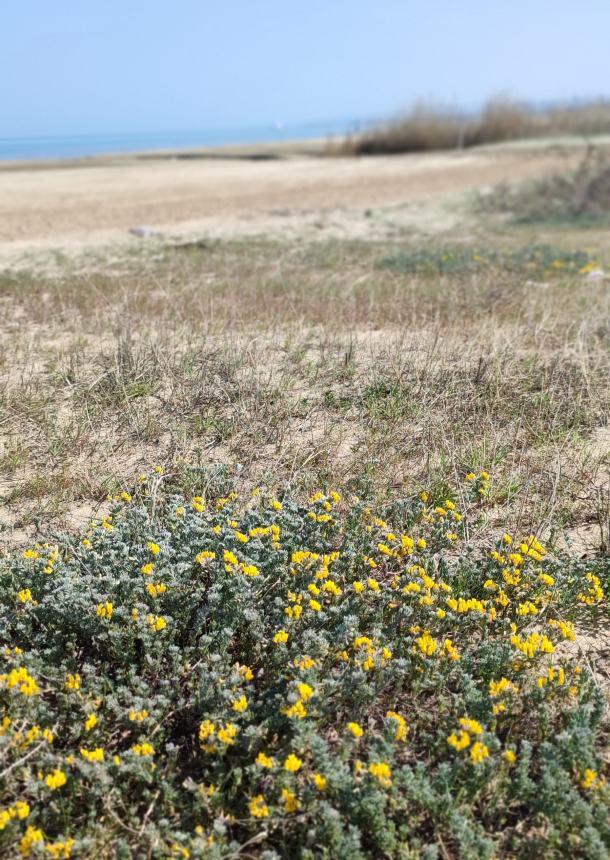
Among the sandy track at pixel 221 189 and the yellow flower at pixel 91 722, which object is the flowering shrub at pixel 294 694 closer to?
the yellow flower at pixel 91 722

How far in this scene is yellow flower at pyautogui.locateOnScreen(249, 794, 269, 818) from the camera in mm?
2301

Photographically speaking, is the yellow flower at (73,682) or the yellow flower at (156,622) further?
the yellow flower at (156,622)

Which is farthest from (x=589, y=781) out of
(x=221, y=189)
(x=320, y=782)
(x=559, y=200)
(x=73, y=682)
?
(x=221, y=189)

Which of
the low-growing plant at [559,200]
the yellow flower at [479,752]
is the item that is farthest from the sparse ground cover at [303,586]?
the low-growing plant at [559,200]

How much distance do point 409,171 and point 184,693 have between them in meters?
25.3

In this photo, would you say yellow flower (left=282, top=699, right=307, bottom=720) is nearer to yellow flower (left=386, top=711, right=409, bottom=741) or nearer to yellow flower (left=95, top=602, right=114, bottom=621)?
yellow flower (left=386, top=711, right=409, bottom=741)

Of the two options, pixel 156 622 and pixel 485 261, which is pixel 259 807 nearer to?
pixel 156 622

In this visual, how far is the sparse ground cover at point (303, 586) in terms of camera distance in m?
2.41

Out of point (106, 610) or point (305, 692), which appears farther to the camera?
point (106, 610)

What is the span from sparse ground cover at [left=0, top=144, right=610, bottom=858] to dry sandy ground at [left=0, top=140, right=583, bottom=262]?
674 centimetres

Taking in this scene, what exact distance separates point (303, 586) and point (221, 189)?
1810 cm

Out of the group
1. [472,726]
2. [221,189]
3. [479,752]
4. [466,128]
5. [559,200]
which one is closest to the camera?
[479,752]

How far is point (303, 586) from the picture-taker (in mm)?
3209

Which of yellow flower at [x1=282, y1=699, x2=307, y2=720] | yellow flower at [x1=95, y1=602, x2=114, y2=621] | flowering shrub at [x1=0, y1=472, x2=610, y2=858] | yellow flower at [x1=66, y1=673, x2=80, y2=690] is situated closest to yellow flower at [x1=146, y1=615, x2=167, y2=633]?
flowering shrub at [x1=0, y1=472, x2=610, y2=858]
